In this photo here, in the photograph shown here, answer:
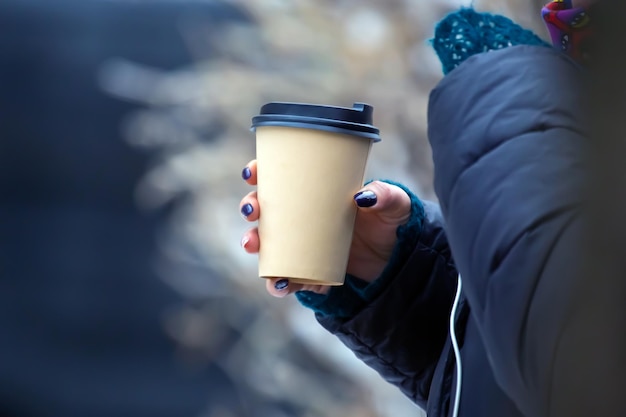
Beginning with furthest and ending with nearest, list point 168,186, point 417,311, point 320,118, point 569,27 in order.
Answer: point 168,186, point 417,311, point 320,118, point 569,27

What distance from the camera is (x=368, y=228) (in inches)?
40.5

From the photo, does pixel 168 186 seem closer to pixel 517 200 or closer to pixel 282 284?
pixel 282 284

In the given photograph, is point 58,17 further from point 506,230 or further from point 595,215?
point 595,215

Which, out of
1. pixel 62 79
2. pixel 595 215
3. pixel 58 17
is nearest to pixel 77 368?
pixel 62 79

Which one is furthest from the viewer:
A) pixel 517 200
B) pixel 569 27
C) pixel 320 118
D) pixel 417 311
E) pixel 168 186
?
pixel 168 186

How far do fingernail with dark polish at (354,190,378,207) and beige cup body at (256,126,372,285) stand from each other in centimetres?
1

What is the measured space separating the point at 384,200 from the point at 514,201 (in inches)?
14.6

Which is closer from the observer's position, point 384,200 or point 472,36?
point 472,36

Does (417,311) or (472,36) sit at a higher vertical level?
(472,36)

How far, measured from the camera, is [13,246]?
2.49 meters

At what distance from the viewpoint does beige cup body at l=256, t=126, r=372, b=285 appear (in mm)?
926

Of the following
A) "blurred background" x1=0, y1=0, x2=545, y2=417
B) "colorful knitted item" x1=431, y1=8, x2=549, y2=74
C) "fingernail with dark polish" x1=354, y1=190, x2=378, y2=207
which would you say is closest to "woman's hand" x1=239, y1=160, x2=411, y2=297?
"fingernail with dark polish" x1=354, y1=190, x2=378, y2=207

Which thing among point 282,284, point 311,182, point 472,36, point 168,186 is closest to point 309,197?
point 311,182

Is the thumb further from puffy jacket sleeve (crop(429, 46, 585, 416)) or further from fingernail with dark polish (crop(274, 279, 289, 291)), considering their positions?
puffy jacket sleeve (crop(429, 46, 585, 416))
